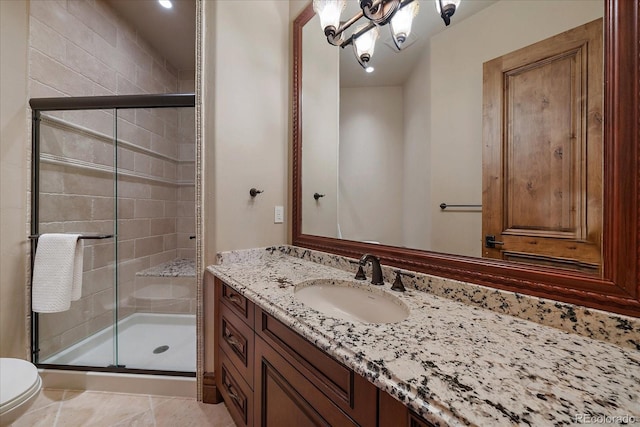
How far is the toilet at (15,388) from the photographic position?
890mm

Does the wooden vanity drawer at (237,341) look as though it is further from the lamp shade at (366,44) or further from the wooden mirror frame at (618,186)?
the lamp shade at (366,44)

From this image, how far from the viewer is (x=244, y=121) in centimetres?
144

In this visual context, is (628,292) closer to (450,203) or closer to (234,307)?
(450,203)

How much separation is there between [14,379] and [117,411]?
0.55 m

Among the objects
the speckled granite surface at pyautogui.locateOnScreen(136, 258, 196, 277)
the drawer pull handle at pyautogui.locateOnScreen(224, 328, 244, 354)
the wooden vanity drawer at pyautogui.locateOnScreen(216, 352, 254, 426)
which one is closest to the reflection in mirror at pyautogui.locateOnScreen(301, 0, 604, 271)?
the drawer pull handle at pyautogui.locateOnScreen(224, 328, 244, 354)

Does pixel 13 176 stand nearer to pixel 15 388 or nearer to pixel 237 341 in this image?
pixel 15 388

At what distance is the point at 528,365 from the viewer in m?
0.48

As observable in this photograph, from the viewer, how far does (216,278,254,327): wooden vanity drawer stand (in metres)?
0.98

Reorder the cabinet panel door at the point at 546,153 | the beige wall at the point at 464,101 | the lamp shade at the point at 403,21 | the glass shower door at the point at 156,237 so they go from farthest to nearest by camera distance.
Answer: the glass shower door at the point at 156,237 → the lamp shade at the point at 403,21 → the beige wall at the point at 464,101 → the cabinet panel door at the point at 546,153

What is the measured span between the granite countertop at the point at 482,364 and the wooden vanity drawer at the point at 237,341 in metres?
0.31

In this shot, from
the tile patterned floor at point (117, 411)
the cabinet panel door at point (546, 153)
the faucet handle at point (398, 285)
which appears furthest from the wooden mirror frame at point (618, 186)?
the tile patterned floor at point (117, 411)

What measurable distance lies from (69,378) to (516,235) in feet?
8.29

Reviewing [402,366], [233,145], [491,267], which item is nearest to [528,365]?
[402,366]

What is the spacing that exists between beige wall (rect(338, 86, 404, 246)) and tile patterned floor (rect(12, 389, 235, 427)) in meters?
1.27
